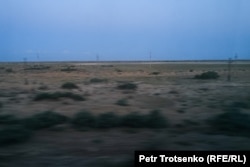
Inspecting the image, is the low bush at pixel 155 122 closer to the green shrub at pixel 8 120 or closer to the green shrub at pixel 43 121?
the green shrub at pixel 43 121

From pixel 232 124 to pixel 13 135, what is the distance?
8.50m

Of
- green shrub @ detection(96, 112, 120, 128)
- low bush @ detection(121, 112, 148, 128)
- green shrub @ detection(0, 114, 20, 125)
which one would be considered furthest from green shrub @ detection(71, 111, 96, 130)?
green shrub @ detection(0, 114, 20, 125)

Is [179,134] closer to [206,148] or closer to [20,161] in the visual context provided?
[206,148]

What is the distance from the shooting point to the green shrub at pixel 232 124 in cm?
1370

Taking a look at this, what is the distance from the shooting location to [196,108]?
20.9 metres

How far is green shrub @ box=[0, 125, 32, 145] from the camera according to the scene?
459 inches

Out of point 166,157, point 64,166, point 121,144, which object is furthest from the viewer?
point 121,144

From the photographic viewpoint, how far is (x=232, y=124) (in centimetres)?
1417

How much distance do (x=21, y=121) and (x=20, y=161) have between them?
5.73 meters

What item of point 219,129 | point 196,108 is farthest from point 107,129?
point 196,108

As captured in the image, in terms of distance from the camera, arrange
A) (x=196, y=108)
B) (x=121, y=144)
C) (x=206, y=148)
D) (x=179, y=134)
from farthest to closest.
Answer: (x=196, y=108), (x=179, y=134), (x=121, y=144), (x=206, y=148)

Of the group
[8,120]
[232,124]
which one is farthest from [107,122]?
[232,124]

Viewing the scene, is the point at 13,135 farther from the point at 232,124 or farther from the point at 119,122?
the point at 232,124

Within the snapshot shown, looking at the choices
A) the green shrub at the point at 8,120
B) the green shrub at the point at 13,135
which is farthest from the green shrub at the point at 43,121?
the green shrub at the point at 13,135
